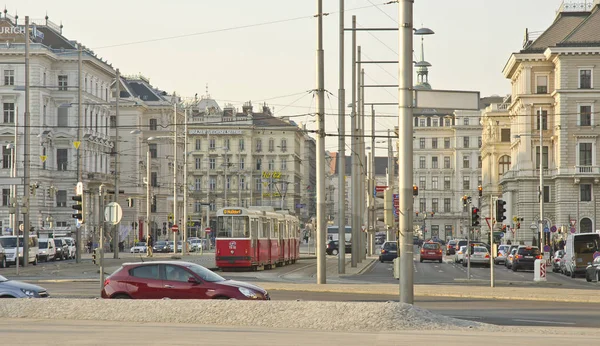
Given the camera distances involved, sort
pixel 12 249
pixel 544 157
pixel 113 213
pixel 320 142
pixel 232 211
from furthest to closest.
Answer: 1. pixel 544 157
2. pixel 12 249
3. pixel 232 211
4. pixel 320 142
5. pixel 113 213

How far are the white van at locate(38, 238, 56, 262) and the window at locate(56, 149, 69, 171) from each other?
2851 cm

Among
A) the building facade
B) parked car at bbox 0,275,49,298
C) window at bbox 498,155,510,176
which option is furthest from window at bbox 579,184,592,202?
parked car at bbox 0,275,49,298

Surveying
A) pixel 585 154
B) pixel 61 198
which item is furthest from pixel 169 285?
pixel 585 154

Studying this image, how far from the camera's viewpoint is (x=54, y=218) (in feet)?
354

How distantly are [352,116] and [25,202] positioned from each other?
1708 cm

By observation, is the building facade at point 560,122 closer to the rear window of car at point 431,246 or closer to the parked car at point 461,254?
the rear window of car at point 431,246

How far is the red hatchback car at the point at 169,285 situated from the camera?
83.7 feet

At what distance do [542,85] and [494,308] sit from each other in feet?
275

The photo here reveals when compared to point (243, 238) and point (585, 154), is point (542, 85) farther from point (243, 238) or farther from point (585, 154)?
point (243, 238)

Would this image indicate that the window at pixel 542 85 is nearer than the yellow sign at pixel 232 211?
No

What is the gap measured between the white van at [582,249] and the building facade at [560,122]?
42976mm

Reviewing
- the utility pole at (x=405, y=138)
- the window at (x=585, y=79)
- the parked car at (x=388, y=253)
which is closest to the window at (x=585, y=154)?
the window at (x=585, y=79)

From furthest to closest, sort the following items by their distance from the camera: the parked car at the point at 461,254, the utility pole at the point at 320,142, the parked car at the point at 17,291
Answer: the parked car at the point at 461,254, the utility pole at the point at 320,142, the parked car at the point at 17,291

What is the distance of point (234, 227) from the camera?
5353cm
